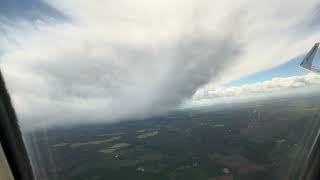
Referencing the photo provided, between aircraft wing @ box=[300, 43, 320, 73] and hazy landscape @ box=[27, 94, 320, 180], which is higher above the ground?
aircraft wing @ box=[300, 43, 320, 73]

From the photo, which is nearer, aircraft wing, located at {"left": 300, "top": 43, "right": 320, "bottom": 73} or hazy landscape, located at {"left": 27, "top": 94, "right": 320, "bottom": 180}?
aircraft wing, located at {"left": 300, "top": 43, "right": 320, "bottom": 73}

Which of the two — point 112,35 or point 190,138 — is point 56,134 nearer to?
point 112,35

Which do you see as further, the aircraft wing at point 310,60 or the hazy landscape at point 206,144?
the hazy landscape at point 206,144

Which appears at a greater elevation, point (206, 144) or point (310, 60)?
point (310, 60)

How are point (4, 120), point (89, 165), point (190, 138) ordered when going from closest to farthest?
point (4, 120) < point (89, 165) < point (190, 138)

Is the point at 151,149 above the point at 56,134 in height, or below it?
below

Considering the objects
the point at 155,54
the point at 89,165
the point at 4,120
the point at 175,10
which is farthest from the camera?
the point at 89,165

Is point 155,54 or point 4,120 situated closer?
point 4,120

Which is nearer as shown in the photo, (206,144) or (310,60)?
(310,60)

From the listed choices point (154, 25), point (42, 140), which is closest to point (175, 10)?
point (154, 25)

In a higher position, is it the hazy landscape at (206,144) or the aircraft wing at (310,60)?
the aircraft wing at (310,60)

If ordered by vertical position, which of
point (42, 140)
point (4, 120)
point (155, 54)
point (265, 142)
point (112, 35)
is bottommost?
point (265, 142)
